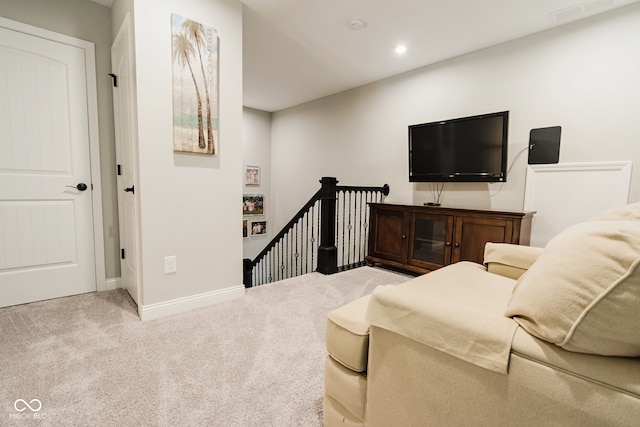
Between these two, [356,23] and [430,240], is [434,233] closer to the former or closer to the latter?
[430,240]

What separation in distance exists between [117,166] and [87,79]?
76cm

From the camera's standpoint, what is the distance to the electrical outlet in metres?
2.14

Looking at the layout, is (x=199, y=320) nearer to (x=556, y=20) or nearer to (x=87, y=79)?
(x=87, y=79)

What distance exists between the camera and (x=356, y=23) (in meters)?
2.61

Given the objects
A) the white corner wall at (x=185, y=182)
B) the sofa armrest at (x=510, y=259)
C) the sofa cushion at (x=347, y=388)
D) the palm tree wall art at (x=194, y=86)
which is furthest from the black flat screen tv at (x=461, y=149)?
the sofa cushion at (x=347, y=388)

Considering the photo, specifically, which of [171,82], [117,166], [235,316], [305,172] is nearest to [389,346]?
[235,316]

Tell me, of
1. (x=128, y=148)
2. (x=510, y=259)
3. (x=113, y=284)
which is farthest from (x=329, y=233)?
(x=113, y=284)

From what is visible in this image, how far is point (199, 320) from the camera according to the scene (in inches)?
82.2

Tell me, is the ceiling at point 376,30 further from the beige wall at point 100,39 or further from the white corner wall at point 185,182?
the white corner wall at point 185,182

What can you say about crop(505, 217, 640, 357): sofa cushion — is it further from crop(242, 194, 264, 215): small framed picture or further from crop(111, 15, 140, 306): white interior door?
crop(242, 194, 264, 215): small framed picture

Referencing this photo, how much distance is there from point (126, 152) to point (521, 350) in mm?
2770

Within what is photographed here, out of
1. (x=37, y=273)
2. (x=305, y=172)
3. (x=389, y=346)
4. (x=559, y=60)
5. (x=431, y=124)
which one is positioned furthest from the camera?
(x=305, y=172)

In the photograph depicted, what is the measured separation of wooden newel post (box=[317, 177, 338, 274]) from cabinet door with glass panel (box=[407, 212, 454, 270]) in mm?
867

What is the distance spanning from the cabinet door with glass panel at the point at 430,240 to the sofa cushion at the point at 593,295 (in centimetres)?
232
